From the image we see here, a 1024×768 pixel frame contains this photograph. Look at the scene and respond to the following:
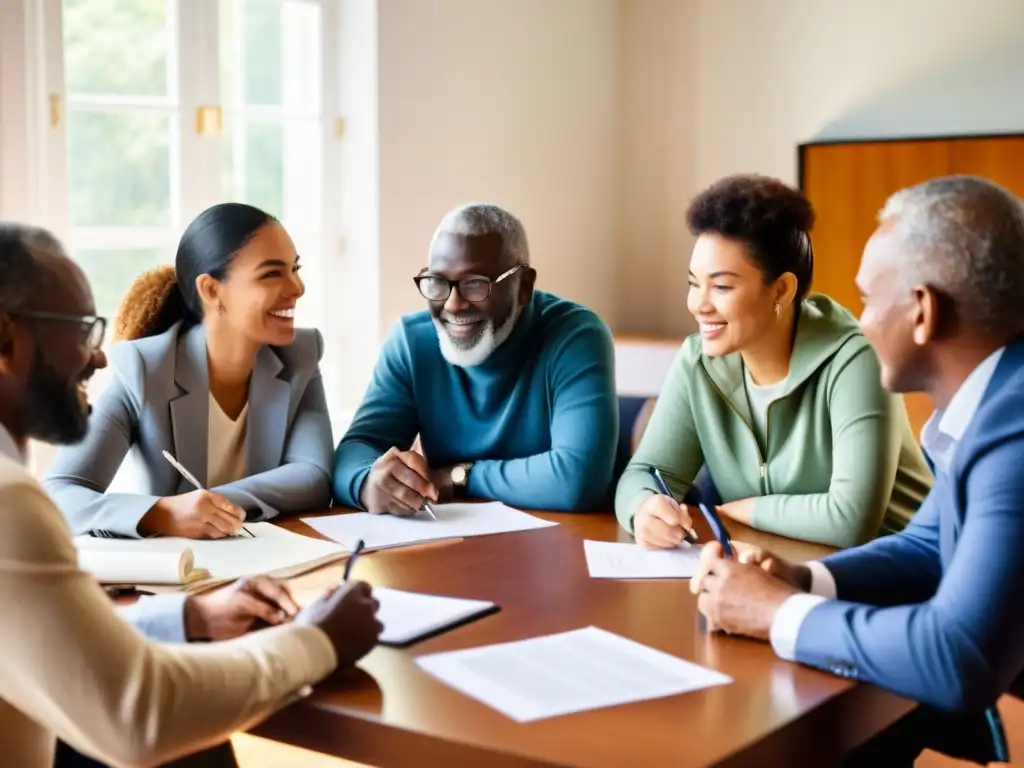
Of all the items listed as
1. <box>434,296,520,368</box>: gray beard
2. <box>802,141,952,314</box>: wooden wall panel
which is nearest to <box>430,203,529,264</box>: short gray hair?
<box>434,296,520,368</box>: gray beard

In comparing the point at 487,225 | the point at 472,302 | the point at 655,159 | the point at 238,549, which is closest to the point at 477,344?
the point at 472,302

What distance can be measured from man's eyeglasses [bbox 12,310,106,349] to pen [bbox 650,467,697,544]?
1.05m

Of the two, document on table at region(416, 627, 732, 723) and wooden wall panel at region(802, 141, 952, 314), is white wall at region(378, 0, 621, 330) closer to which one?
wooden wall panel at region(802, 141, 952, 314)

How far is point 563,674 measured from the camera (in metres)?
1.52

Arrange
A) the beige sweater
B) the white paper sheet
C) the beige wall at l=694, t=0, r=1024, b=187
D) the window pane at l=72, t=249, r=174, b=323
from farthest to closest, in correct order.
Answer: the beige wall at l=694, t=0, r=1024, b=187, the window pane at l=72, t=249, r=174, b=323, the white paper sheet, the beige sweater

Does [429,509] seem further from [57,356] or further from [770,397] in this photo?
[57,356]

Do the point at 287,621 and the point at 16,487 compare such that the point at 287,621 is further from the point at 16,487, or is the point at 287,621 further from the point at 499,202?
the point at 499,202

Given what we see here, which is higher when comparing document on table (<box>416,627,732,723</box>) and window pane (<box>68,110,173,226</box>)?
window pane (<box>68,110,173,226</box>)

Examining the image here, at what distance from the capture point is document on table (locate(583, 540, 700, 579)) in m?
1.98

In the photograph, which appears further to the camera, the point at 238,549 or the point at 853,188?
the point at 853,188

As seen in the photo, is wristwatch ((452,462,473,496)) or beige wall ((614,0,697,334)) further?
beige wall ((614,0,697,334))

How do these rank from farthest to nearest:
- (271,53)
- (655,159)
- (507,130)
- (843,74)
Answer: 1. (655,159)
2. (843,74)
3. (507,130)
4. (271,53)

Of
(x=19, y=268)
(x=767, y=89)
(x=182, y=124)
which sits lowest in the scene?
(x=19, y=268)

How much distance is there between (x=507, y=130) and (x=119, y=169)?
169cm
